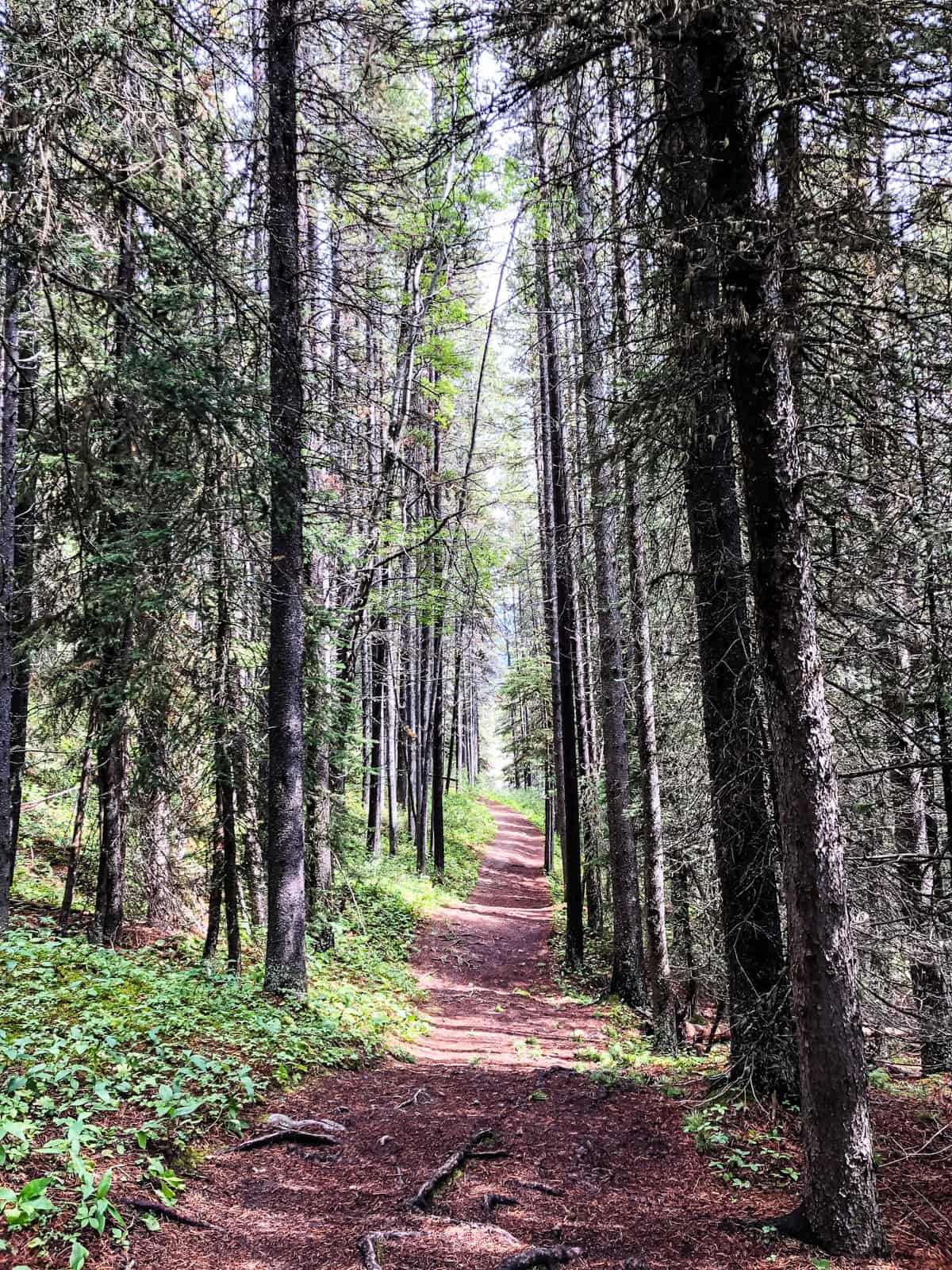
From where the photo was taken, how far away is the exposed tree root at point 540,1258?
3541 mm

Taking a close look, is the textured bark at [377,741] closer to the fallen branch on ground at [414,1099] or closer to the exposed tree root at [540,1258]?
the fallen branch on ground at [414,1099]

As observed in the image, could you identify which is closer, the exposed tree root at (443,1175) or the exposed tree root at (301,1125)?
the exposed tree root at (443,1175)

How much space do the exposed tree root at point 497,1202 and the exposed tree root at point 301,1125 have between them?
156cm

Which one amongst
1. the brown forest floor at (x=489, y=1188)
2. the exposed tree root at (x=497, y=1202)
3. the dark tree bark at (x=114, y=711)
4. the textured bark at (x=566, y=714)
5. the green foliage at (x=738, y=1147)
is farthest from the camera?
the textured bark at (x=566, y=714)

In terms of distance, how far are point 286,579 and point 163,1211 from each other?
564 centimetres

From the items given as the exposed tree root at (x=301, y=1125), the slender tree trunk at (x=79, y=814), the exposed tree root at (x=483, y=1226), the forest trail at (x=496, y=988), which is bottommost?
the forest trail at (x=496, y=988)

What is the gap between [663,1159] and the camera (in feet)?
16.4

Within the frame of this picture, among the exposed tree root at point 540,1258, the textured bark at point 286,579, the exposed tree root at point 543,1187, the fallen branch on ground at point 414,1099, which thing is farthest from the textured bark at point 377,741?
the exposed tree root at point 540,1258

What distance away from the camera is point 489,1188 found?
4633mm

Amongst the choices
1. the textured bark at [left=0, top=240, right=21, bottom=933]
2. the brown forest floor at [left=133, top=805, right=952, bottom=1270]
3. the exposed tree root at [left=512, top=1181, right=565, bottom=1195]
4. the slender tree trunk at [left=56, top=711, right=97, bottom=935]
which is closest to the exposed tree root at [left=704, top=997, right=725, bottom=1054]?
the brown forest floor at [left=133, top=805, right=952, bottom=1270]

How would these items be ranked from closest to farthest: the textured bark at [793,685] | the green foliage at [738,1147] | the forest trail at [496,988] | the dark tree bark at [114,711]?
the textured bark at [793,685]
the green foliage at [738,1147]
the dark tree bark at [114,711]
the forest trail at [496,988]

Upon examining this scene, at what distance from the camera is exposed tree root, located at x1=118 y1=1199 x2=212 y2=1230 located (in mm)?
3832

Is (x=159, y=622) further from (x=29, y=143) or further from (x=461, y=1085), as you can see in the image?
(x=461, y=1085)

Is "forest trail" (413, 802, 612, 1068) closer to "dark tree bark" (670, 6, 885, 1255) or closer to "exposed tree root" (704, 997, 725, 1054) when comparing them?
"exposed tree root" (704, 997, 725, 1054)
